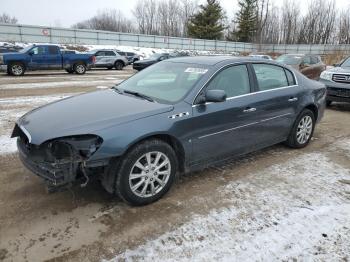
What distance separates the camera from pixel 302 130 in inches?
217

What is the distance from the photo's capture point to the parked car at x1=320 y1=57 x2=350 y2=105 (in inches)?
342

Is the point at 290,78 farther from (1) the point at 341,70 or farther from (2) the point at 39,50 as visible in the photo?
(2) the point at 39,50

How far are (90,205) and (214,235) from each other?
1389 millimetres

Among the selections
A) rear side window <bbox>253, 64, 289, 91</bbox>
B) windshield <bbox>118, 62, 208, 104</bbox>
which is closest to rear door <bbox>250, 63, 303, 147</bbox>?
rear side window <bbox>253, 64, 289, 91</bbox>

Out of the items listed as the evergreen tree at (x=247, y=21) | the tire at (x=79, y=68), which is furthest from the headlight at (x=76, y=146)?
the evergreen tree at (x=247, y=21)

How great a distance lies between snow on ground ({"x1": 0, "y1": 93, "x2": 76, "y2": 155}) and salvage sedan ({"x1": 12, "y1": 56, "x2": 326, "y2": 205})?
5.92 ft

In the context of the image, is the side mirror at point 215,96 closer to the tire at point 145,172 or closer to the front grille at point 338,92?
the tire at point 145,172

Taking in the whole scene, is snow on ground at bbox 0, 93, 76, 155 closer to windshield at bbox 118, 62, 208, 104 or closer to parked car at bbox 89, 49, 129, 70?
windshield at bbox 118, 62, 208, 104

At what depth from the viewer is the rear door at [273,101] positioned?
4.65 metres

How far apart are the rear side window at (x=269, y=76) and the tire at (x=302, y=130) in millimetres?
668

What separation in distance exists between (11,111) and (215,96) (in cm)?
606

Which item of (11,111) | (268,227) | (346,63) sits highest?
(346,63)

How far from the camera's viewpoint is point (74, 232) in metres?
3.07

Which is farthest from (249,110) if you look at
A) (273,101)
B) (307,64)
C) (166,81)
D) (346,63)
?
(307,64)
